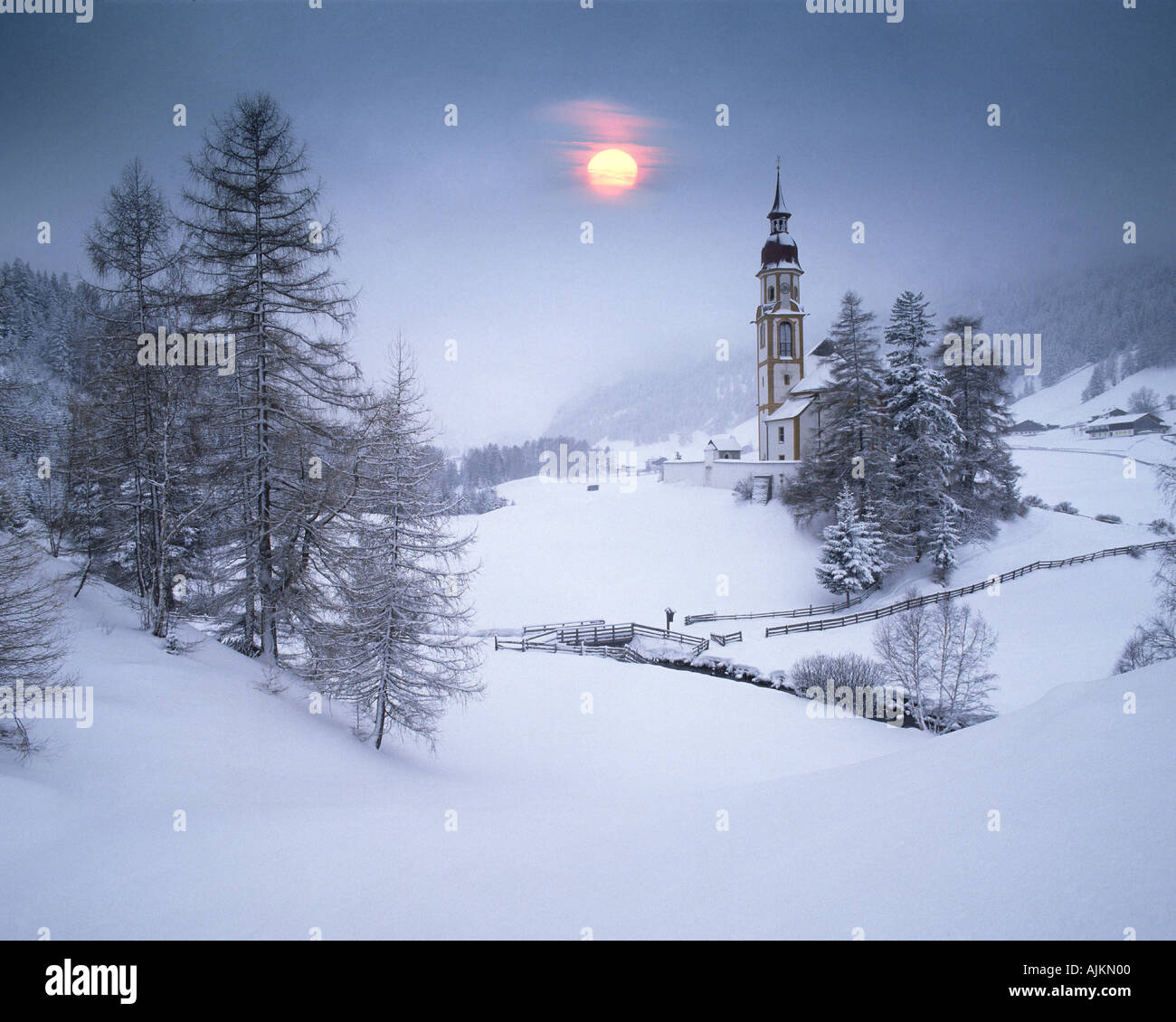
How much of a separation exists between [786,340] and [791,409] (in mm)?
7587

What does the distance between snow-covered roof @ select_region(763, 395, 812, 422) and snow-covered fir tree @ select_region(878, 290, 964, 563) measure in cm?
1123

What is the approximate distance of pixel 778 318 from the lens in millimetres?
45000

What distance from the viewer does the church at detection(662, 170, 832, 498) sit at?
42938 millimetres

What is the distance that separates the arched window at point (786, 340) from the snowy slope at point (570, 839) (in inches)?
1696

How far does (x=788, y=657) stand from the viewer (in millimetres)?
21109

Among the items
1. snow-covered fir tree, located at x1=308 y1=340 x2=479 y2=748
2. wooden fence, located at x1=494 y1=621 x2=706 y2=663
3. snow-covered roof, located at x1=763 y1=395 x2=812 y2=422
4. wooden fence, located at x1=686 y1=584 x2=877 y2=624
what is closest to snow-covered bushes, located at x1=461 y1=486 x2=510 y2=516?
snow-covered roof, located at x1=763 y1=395 x2=812 y2=422

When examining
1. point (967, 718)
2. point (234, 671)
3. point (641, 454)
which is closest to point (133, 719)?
point (234, 671)

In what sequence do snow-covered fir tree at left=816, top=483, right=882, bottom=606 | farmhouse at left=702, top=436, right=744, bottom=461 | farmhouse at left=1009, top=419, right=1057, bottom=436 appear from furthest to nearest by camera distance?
farmhouse at left=1009, top=419, right=1057, bottom=436
farmhouse at left=702, top=436, right=744, bottom=461
snow-covered fir tree at left=816, top=483, right=882, bottom=606

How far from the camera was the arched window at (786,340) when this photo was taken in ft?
148

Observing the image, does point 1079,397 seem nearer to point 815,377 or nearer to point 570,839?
point 815,377

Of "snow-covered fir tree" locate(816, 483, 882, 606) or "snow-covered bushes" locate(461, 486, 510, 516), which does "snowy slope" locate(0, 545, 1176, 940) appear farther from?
"snow-covered bushes" locate(461, 486, 510, 516)

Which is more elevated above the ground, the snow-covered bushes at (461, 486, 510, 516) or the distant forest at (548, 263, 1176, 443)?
the distant forest at (548, 263, 1176, 443)
